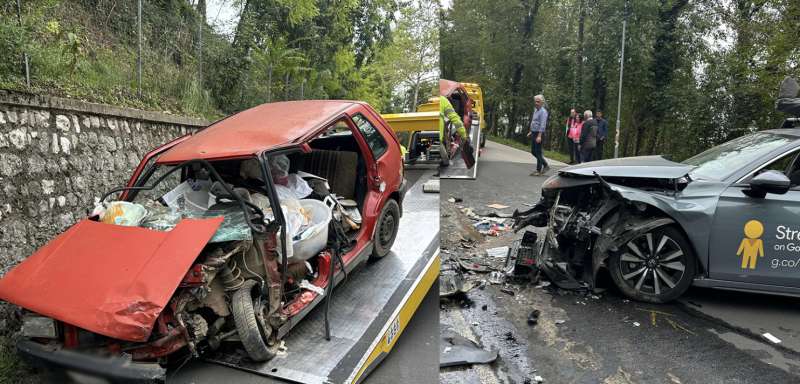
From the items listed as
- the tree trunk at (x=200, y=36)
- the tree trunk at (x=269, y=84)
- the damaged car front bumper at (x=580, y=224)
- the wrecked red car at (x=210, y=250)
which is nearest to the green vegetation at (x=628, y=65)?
the damaged car front bumper at (x=580, y=224)

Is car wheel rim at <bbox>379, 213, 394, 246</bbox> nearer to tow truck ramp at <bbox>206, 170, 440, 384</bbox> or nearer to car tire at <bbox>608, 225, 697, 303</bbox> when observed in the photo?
tow truck ramp at <bbox>206, 170, 440, 384</bbox>

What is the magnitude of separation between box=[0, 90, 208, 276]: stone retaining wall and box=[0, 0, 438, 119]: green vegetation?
208mm

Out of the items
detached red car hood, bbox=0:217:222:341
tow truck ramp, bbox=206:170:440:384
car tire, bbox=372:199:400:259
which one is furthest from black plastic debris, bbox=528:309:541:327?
detached red car hood, bbox=0:217:222:341

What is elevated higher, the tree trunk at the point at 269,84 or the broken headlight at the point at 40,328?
the tree trunk at the point at 269,84

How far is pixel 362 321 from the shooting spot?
108 inches

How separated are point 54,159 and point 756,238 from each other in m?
4.67

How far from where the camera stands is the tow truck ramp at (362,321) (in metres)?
2.35

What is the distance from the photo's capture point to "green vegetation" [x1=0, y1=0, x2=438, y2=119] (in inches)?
144

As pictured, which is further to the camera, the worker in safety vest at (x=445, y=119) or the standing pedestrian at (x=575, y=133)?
the standing pedestrian at (x=575, y=133)

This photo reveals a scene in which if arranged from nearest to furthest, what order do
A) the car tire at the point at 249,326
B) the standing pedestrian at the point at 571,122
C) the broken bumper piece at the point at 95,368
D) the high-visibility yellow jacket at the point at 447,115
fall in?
the broken bumper piece at the point at 95,368, the high-visibility yellow jacket at the point at 447,115, the standing pedestrian at the point at 571,122, the car tire at the point at 249,326

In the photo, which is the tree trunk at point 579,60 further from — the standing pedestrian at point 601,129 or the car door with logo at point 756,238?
the car door with logo at point 756,238

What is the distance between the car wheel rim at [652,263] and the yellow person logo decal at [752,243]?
1.18ft

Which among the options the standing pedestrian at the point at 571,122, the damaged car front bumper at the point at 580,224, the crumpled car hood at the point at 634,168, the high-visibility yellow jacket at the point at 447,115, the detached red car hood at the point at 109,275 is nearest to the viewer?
the high-visibility yellow jacket at the point at 447,115

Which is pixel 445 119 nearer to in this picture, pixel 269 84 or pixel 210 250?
pixel 210 250
